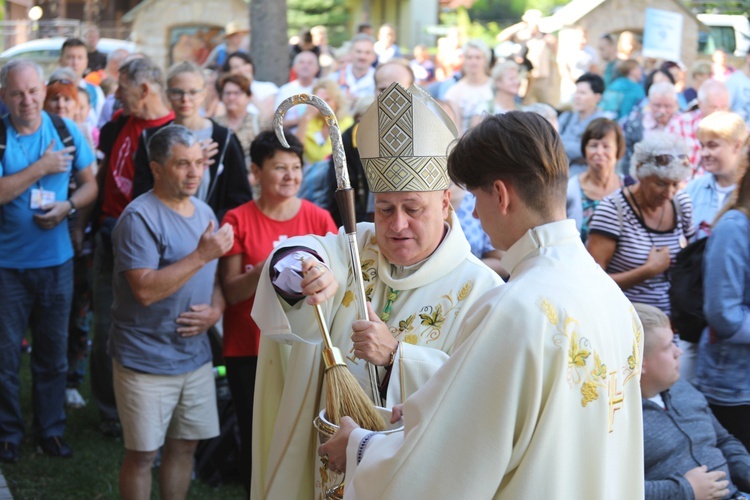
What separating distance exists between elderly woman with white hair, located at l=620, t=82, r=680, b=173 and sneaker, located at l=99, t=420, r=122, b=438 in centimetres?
530

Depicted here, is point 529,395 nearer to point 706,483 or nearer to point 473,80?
point 706,483

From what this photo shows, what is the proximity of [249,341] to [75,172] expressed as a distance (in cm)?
201

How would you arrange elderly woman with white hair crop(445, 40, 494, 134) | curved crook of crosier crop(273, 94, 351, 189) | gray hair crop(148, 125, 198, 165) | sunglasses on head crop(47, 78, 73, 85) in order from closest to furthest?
curved crook of crosier crop(273, 94, 351, 189) < gray hair crop(148, 125, 198, 165) < sunglasses on head crop(47, 78, 73, 85) < elderly woman with white hair crop(445, 40, 494, 134)

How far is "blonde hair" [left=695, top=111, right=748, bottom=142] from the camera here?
6.42 metres

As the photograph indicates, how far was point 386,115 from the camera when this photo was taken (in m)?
3.48

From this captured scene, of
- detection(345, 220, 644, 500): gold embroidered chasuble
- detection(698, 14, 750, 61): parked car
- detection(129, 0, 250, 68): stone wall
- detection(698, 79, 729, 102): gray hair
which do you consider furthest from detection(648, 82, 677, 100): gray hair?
detection(129, 0, 250, 68): stone wall

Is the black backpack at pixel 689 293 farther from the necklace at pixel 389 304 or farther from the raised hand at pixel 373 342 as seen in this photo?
the raised hand at pixel 373 342

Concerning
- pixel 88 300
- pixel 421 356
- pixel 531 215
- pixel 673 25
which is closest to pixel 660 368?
pixel 421 356

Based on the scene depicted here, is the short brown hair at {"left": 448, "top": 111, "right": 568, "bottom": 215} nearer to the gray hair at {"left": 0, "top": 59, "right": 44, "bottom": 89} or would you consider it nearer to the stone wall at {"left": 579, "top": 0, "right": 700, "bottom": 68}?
the gray hair at {"left": 0, "top": 59, "right": 44, "bottom": 89}

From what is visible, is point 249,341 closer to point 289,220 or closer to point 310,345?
point 289,220

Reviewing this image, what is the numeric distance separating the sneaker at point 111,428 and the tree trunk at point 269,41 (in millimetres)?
7324

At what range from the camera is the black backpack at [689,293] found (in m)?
4.87

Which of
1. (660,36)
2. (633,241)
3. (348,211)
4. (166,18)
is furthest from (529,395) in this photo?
(166,18)

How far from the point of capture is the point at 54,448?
6.01m
